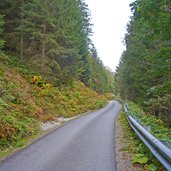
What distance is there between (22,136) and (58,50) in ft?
56.1

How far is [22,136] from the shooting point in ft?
39.1

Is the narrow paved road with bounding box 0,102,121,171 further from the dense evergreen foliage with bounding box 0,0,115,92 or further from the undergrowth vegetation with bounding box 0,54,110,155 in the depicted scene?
the dense evergreen foliage with bounding box 0,0,115,92

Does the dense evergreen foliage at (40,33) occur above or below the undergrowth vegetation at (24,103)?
above

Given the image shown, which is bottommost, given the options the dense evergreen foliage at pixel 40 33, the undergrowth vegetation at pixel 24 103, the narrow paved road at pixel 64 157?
the narrow paved road at pixel 64 157

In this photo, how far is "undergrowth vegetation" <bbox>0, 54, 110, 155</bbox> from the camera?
37.5 ft

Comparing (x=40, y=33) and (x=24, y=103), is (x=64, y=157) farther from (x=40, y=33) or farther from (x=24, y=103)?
(x=40, y=33)

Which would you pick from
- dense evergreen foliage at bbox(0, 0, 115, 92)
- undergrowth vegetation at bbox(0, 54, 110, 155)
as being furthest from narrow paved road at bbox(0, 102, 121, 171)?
dense evergreen foliage at bbox(0, 0, 115, 92)

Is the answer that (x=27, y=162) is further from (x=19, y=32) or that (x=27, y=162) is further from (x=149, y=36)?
(x=19, y=32)

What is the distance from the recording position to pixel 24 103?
17.1 meters

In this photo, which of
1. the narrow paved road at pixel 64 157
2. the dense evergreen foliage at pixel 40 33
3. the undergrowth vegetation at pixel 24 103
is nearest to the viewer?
the narrow paved road at pixel 64 157

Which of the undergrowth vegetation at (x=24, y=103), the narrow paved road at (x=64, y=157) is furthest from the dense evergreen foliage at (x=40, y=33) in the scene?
the narrow paved road at (x=64, y=157)

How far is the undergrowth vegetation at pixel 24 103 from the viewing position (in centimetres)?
1142

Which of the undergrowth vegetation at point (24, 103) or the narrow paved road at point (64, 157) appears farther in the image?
the undergrowth vegetation at point (24, 103)

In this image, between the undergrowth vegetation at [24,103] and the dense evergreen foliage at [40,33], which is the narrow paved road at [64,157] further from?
the dense evergreen foliage at [40,33]
